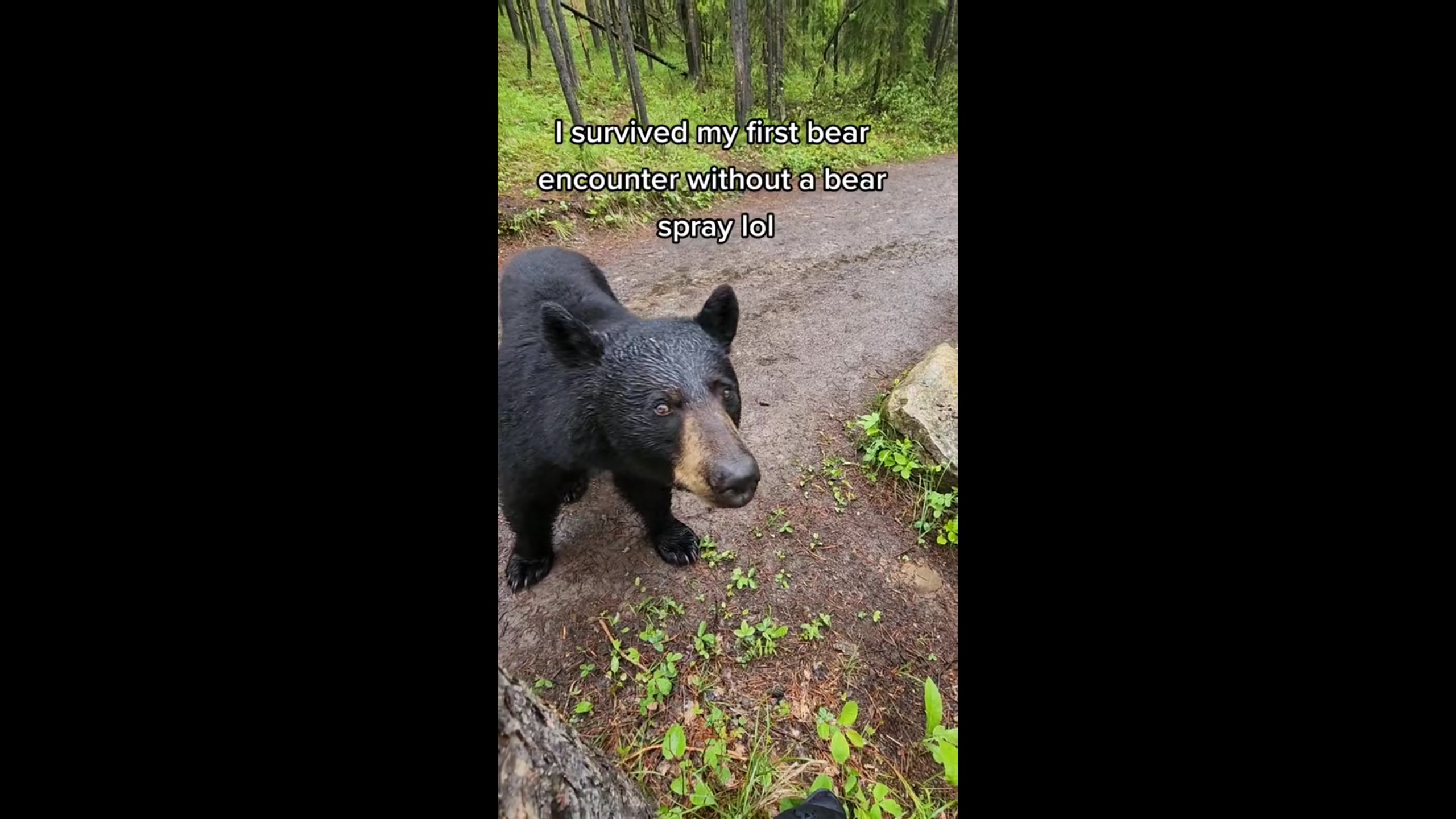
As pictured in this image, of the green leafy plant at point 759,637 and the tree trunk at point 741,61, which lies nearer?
the green leafy plant at point 759,637

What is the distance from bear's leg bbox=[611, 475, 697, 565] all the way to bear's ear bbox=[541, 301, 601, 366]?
68cm

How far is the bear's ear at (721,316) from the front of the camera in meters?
2.30

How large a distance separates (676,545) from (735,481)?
1109 millimetres

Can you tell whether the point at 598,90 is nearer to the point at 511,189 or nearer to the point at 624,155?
the point at 511,189

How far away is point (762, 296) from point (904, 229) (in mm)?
2671

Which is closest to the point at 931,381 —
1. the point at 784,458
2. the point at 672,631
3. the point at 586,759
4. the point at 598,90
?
the point at 784,458

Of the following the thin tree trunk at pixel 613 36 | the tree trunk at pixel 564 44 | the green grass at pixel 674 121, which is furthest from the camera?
the thin tree trunk at pixel 613 36

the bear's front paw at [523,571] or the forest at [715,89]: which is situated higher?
the forest at [715,89]

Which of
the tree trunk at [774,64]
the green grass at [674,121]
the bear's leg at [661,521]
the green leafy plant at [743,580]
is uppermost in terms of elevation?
the tree trunk at [774,64]

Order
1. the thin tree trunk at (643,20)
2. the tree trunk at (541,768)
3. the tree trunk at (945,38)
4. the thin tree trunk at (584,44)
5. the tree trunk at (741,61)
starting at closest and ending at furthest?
the tree trunk at (541,768), the tree trunk at (945,38), the tree trunk at (741,61), the thin tree trunk at (584,44), the thin tree trunk at (643,20)

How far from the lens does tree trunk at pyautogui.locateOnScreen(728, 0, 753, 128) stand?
7832 millimetres

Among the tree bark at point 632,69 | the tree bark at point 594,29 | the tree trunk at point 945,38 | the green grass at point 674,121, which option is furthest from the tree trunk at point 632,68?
the tree bark at point 594,29

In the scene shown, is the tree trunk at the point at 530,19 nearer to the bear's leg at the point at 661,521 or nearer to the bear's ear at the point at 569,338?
the bear's ear at the point at 569,338

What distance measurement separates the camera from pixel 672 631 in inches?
96.1
